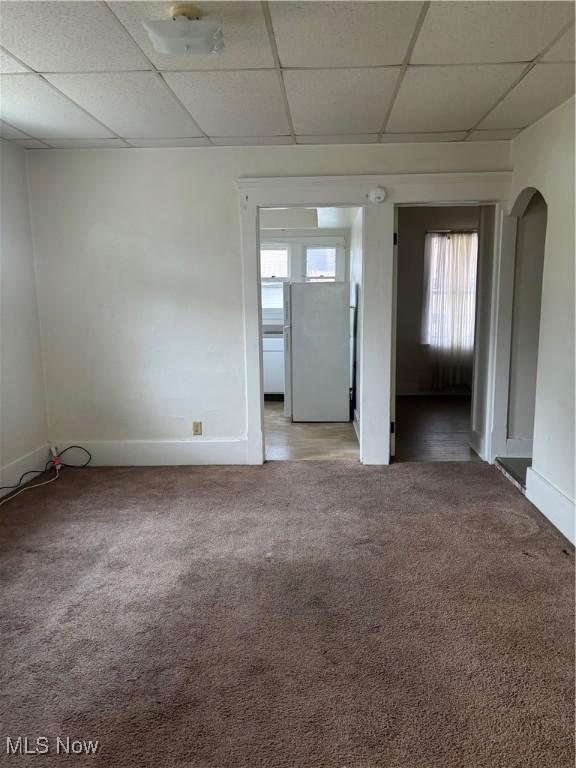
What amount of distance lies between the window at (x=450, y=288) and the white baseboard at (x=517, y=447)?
9.52 feet

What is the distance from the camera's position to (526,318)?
3654 millimetres

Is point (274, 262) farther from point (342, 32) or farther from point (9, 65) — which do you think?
point (342, 32)

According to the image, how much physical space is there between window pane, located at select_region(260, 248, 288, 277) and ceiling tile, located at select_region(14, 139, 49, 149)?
3312 millimetres

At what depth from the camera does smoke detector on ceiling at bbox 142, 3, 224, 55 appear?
1.80 metres

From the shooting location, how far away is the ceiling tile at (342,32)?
5.88ft

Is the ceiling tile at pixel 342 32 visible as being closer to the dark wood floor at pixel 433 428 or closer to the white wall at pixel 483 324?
the white wall at pixel 483 324

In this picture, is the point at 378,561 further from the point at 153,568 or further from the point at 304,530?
the point at 153,568

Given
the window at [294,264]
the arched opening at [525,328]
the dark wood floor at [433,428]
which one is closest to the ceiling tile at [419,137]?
the arched opening at [525,328]

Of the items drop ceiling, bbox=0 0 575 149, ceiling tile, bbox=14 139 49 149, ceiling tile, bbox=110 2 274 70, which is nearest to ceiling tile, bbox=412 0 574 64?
drop ceiling, bbox=0 0 575 149

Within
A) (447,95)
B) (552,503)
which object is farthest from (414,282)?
(552,503)

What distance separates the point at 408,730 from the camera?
1470 millimetres

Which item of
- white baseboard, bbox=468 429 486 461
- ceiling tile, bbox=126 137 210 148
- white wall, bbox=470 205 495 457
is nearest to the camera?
ceiling tile, bbox=126 137 210 148

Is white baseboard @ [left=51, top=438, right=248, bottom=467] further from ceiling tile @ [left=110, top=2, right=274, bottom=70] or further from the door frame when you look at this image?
ceiling tile @ [left=110, top=2, right=274, bottom=70]

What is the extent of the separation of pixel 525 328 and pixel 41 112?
3.51 meters
